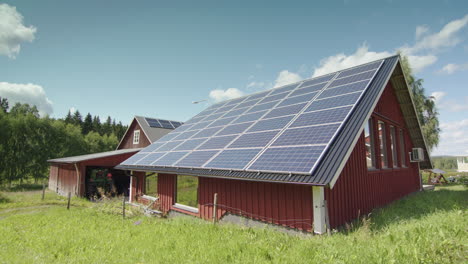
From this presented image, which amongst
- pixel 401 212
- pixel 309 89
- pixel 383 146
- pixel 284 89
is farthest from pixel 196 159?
pixel 383 146

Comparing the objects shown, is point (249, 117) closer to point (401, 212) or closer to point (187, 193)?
point (187, 193)

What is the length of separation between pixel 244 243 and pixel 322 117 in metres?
5.08

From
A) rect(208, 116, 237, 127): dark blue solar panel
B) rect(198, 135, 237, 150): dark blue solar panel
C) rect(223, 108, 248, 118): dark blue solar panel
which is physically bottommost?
rect(198, 135, 237, 150): dark blue solar panel

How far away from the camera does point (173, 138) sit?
15977mm

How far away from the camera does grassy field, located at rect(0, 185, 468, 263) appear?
4.88m

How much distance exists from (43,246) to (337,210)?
363 inches

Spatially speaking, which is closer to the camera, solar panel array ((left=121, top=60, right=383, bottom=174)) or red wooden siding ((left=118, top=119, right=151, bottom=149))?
solar panel array ((left=121, top=60, right=383, bottom=174))

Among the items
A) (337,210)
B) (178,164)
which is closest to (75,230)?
(178,164)

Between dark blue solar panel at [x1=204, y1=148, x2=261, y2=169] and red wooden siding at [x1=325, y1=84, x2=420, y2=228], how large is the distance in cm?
269

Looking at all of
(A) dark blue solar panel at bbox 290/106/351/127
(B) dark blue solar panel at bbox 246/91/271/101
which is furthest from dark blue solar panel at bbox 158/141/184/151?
(A) dark blue solar panel at bbox 290/106/351/127

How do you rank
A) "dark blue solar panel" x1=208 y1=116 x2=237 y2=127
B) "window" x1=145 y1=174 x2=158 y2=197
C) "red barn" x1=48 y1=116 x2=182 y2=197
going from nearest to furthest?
"dark blue solar panel" x1=208 y1=116 x2=237 y2=127, "window" x1=145 y1=174 x2=158 y2=197, "red barn" x1=48 y1=116 x2=182 y2=197

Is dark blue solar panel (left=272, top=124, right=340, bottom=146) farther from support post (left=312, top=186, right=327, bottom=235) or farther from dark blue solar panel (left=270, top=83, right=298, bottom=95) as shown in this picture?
dark blue solar panel (left=270, top=83, right=298, bottom=95)

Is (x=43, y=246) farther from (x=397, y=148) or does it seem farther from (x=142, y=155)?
(x=397, y=148)

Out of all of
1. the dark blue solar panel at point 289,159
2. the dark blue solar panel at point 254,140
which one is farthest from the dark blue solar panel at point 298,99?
the dark blue solar panel at point 289,159
